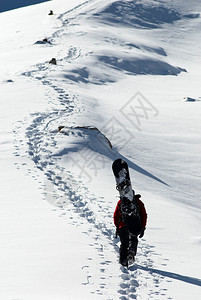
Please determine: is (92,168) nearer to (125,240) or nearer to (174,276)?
(125,240)

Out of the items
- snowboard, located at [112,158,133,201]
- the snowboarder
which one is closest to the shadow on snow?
the snowboarder

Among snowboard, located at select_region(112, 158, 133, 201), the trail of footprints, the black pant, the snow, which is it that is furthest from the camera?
the black pant

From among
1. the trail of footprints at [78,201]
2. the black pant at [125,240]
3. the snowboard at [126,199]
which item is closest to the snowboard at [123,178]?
the snowboard at [126,199]

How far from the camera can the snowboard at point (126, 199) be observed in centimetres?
457

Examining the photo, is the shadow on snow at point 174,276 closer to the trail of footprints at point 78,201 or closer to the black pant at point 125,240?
the trail of footprints at point 78,201

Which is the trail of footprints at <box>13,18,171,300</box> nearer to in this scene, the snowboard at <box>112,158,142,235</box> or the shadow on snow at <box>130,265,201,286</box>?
the shadow on snow at <box>130,265,201,286</box>

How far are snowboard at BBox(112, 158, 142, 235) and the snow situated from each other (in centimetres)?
54

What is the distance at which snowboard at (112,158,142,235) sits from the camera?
180 inches

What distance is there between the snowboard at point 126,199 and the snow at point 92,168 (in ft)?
1.76

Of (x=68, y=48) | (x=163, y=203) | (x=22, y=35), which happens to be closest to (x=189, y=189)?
(x=163, y=203)

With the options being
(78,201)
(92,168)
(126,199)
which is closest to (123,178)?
(126,199)

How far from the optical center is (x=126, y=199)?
459 centimetres

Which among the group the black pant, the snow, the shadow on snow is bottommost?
the snow

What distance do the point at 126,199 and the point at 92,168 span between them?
14.5ft
